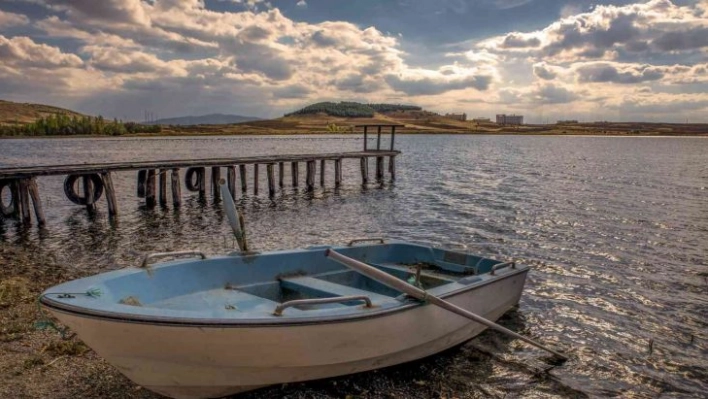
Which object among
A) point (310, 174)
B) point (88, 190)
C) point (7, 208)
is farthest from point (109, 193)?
point (310, 174)

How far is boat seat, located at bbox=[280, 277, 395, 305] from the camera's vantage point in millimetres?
7745

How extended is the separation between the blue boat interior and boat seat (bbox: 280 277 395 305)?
16mm

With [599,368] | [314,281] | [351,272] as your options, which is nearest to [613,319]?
[599,368]

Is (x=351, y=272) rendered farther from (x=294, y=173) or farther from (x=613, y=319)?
(x=294, y=173)

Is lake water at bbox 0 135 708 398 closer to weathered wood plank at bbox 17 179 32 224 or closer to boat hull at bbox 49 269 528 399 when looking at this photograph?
weathered wood plank at bbox 17 179 32 224

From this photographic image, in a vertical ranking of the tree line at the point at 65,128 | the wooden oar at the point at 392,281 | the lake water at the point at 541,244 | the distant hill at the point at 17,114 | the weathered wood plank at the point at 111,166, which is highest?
the distant hill at the point at 17,114

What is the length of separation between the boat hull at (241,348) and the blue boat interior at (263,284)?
0.52 ft

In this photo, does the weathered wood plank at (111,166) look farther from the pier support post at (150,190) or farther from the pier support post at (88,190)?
the pier support post at (150,190)

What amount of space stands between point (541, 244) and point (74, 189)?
784 inches

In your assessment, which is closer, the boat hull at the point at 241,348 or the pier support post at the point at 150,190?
the boat hull at the point at 241,348

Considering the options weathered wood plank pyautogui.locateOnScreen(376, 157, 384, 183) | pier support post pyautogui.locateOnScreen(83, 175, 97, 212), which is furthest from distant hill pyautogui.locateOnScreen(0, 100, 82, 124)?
pier support post pyautogui.locateOnScreen(83, 175, 97, 212)

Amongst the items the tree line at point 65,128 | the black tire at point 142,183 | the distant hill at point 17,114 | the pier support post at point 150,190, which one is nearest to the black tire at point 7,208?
the black tire at point 142,183

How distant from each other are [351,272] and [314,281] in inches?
39.4

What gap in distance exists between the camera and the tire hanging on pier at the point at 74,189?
858 inches
